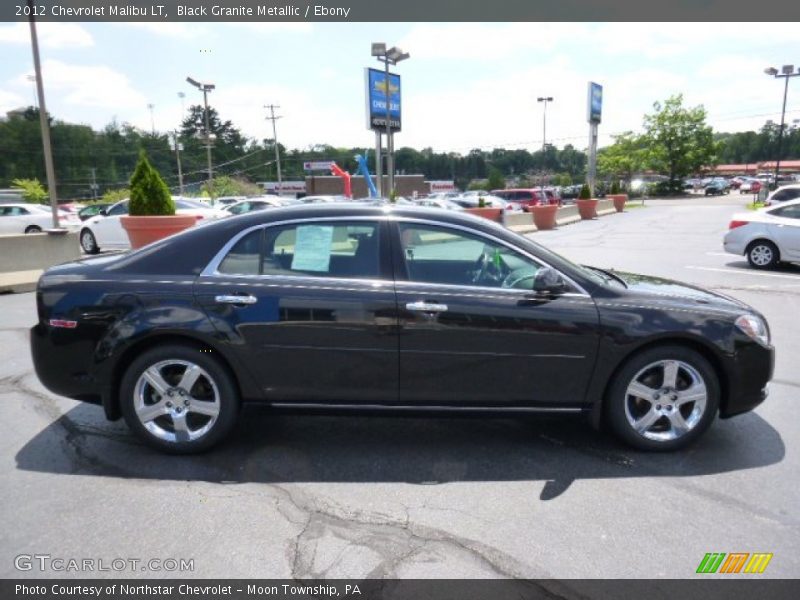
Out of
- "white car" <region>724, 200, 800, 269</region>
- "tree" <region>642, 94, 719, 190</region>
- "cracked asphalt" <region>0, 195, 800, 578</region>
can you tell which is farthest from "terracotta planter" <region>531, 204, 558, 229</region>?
"tree" <region>642, 94, 719, 190</region>

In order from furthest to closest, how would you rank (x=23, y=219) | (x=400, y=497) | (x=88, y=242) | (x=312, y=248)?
(x=23, y=219) < (x=88, y=242) < (x=312, y=248) < (x=400, y=497)

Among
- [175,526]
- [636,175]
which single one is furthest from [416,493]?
[636,175]

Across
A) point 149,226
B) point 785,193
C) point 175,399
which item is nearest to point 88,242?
point 149,226

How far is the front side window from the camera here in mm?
3738

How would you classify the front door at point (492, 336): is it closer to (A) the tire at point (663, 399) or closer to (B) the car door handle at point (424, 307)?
(B) the car door handle at point (424, 307)

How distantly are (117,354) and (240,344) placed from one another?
31.6 inches

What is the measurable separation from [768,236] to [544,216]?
11755 millimetres

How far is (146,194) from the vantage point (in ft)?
36.3

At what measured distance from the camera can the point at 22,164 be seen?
7912cm

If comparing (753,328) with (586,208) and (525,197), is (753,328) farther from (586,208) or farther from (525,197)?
(525,197)

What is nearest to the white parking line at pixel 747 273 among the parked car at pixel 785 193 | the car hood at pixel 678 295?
the car hood at pixel 678 295

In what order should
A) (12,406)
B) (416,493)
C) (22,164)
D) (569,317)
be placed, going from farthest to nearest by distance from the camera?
1. (22,164)
2. (12,406)
3. (569,317)
4. (416,493)

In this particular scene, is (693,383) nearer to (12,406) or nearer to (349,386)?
(349,386)

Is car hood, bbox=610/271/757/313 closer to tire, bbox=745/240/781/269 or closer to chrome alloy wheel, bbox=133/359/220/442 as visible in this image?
chrome alloy wheel, bbox=133/359/220/442
